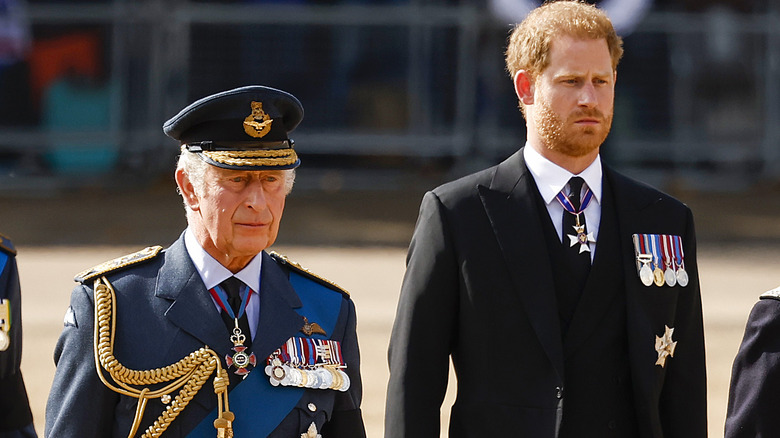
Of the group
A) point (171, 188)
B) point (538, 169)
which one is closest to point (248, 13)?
point (171, 188)

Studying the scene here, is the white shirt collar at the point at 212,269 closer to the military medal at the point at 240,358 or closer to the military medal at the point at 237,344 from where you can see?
the military medal at the point at 237,344

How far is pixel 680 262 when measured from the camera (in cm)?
341

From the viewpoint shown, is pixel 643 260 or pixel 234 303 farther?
pixel 643 260

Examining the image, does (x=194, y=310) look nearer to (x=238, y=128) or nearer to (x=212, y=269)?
(x=212, y=269)

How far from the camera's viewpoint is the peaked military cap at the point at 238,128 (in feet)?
9.48

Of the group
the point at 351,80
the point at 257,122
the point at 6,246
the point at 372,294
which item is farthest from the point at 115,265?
the point at 351,80

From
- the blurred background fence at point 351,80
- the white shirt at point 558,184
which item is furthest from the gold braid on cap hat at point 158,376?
the blurred background fence at point 351,80

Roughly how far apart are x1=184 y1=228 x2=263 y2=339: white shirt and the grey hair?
5.0 inches

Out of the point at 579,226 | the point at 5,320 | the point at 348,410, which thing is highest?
the point at 579,226

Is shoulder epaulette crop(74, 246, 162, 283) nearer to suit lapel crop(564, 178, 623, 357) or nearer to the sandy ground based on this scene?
suit lapel crop(564, 178, 623, 357)

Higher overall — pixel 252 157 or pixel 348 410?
pixel 252 157

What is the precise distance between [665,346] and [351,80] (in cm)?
1149

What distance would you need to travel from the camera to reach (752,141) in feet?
49.1

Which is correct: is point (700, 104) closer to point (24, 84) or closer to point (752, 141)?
point (752, 141)
